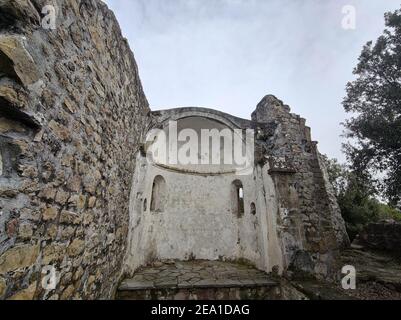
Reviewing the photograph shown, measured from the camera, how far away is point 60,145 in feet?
5.54

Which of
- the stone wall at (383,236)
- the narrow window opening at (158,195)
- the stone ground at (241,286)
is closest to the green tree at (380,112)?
the stone wall at (383,236)

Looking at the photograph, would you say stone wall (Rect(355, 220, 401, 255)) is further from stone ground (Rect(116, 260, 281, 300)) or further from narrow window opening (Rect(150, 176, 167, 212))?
narrow window opening (Rect(150, 176, 167, 212))

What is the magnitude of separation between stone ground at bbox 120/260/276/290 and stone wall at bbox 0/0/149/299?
112 centimetres

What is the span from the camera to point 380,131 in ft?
25.3

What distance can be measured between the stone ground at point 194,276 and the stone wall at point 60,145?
112 centimetres

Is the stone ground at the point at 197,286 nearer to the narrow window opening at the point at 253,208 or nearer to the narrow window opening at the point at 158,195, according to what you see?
the narrow window opening at the point at 253,208

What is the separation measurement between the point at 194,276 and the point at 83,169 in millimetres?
3933

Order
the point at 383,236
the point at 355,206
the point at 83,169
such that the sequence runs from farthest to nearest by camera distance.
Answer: the point at 355,206
the point at 383,236
the point at 83,169

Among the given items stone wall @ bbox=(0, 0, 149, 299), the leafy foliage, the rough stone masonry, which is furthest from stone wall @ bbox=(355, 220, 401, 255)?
stone wall @ bbox=(0, 0, 149, 299)

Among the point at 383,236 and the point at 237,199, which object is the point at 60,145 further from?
the point at 383,236

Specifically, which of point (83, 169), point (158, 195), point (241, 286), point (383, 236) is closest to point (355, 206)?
point (383, 236)

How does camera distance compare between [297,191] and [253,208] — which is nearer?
[297,191]
